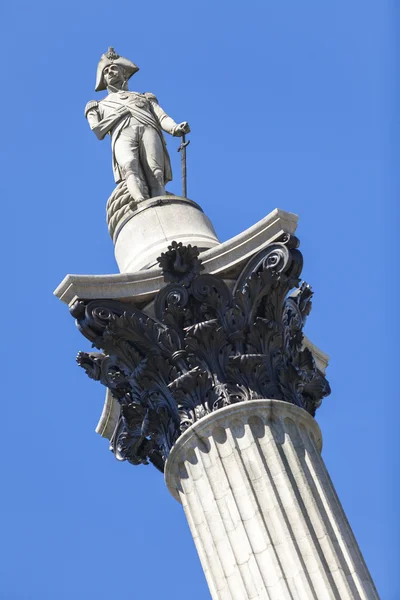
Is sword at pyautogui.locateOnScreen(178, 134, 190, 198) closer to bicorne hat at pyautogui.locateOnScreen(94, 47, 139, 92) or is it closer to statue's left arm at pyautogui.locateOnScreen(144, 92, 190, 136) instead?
statue's left arm at pyautogui.locateOnScreen(144, 92, 190, 136)

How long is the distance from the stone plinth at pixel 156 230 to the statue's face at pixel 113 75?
172 inches

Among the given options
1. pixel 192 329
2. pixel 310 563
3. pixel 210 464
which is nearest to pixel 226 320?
pixel 192 329

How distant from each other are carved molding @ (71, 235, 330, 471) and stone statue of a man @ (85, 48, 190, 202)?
4085mm

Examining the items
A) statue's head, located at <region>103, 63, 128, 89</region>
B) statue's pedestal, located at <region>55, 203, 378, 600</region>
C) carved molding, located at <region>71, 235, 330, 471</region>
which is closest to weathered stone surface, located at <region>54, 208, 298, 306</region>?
statue's pedestal, located at <region>55, 203, 378, 600</region>

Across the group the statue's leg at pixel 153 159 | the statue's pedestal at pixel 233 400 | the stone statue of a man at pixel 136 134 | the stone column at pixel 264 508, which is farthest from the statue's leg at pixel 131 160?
the stone column at pixel 264 508

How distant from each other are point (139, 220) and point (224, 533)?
6.79 metres

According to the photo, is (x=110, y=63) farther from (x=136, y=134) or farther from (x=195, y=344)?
(x=195, y=344)

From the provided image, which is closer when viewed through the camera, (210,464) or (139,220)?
(210,464)

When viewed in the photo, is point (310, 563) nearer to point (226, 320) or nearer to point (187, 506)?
point (187, 506)

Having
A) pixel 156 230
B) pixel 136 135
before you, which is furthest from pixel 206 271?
pixel 136 135

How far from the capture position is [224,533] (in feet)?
78.9

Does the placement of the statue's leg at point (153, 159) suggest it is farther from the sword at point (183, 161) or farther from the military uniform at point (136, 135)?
the sword at point (183, 161)

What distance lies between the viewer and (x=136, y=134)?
3088 centimetres

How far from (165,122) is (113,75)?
227cm
